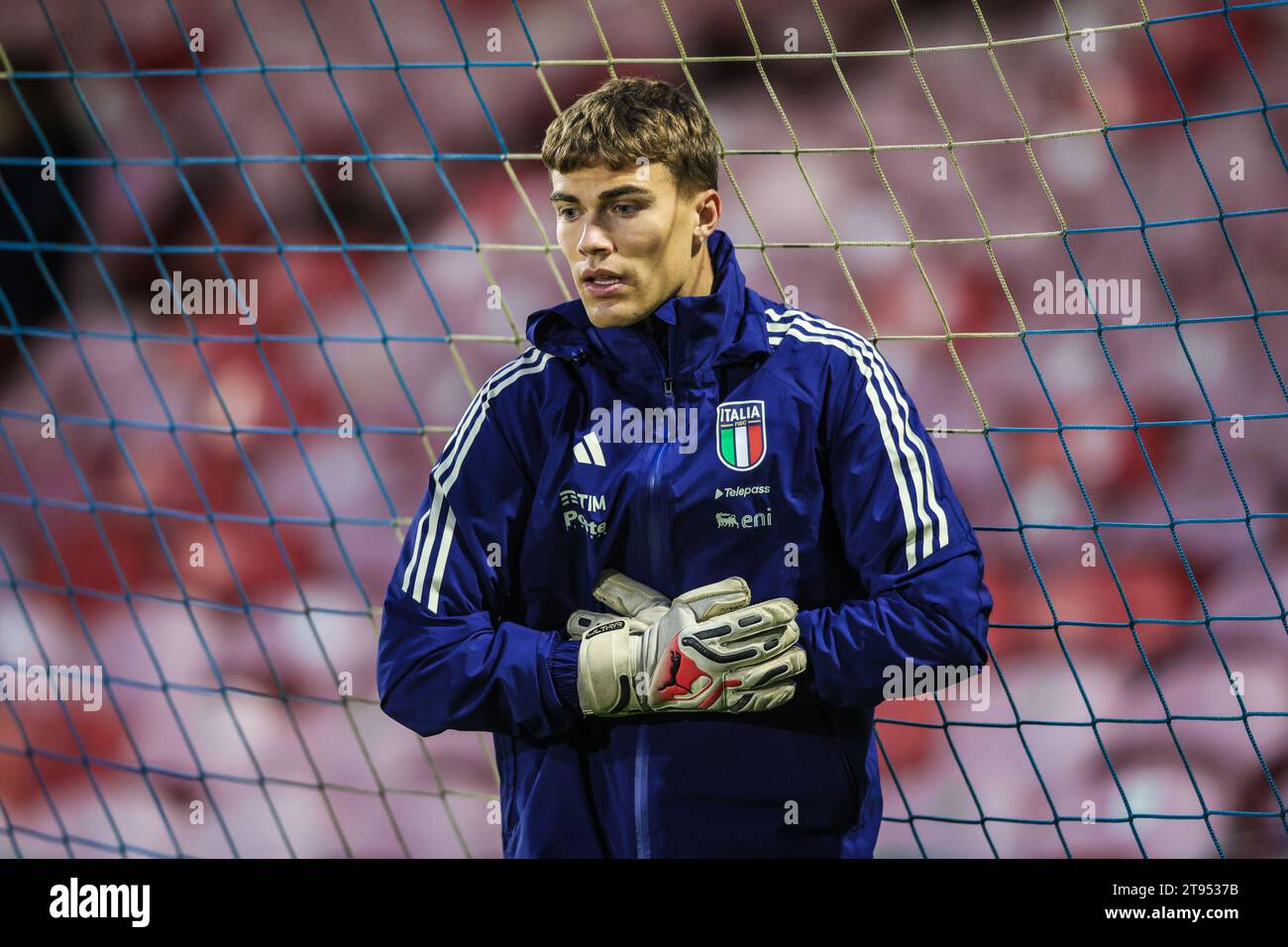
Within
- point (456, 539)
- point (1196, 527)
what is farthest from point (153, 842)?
point (1196, 527)

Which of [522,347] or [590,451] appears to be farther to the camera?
[522,347]

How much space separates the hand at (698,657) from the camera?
102 centimetres

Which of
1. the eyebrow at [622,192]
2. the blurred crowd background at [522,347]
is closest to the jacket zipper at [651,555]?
the eyebrow at [622,192]

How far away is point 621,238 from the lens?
1048 mm

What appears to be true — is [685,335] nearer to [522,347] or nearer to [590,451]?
[590,451]

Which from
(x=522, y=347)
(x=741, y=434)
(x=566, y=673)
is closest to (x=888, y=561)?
(x=741, y=434)

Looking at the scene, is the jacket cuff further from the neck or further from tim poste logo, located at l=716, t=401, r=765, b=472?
the neck

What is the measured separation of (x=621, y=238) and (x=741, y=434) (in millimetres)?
177

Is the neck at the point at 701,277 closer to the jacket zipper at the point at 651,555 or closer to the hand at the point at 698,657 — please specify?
the jacket zipper at the point at 651,555

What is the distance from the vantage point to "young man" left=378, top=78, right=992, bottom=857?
1031 mm
